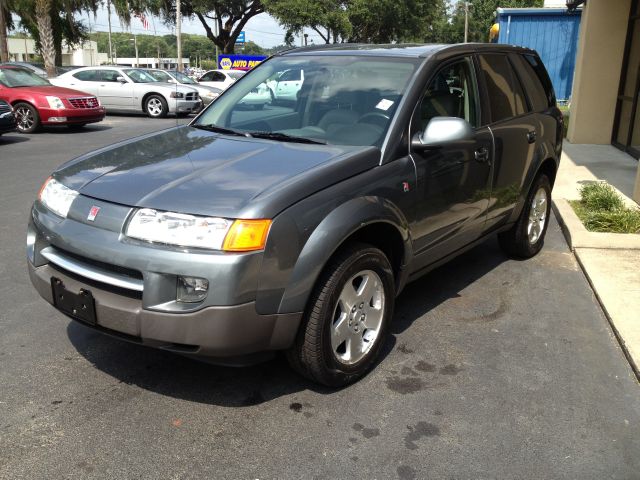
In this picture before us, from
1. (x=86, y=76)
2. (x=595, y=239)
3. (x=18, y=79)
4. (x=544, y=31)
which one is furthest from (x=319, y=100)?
(x=544, y=31)

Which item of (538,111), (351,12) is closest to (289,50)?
(538,111)

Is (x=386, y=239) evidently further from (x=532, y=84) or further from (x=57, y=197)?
(x=532, y=84)

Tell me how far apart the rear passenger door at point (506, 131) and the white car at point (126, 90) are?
1517cm

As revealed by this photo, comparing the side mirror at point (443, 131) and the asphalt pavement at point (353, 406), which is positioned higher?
the side mirror at point (443, 131)

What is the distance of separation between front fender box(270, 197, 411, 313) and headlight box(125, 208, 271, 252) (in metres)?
0.26

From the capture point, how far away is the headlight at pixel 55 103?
14359mm

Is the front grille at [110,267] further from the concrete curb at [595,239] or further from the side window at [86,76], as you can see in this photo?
the side window at [86,76]

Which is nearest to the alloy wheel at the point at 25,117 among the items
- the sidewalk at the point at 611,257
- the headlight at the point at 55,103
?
the headlight at the point at 55,103

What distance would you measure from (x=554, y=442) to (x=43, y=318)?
10.8 feet

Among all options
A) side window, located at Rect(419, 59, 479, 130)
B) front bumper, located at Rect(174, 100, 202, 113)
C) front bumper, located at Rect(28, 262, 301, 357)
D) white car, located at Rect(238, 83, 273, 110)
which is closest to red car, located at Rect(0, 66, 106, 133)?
front bumper, located at Rect(174, 100, 202, 113)

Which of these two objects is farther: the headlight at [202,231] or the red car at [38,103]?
the red car at [38,103]

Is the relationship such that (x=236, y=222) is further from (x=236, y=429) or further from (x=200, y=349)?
(x=236, y=429)

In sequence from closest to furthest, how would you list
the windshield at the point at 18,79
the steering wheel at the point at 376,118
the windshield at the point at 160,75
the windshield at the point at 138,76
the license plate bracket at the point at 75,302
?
1. the license plate bracket at the point at 75,302
2. the steering wheel at the point at 376,118
3. the windshield at the point at 18,79
4. the windshield at the point at 138,76
5. the windshield at the point at 160,75

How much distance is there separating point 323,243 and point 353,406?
90 centimetres
